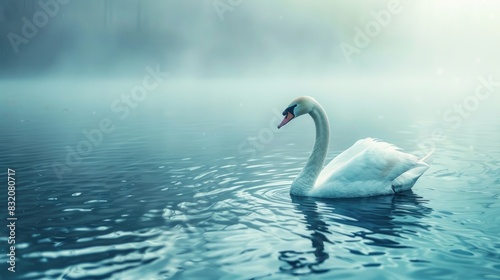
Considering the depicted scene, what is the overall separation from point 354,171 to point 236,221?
275 centimetres

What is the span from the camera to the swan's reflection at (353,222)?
7.93m

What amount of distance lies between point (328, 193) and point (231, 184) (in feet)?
9.22

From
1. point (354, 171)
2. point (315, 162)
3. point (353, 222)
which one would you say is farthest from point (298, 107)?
point (353, 222)

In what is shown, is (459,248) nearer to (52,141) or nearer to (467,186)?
(467,186)

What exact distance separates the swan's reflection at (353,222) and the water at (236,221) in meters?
0.02

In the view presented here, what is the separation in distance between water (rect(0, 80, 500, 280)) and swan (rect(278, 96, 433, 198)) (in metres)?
0.23

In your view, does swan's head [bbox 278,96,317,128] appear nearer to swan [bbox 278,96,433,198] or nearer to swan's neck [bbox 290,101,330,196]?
Answer: swan [bbox 278,96,433,198]

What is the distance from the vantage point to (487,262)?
7.46 m

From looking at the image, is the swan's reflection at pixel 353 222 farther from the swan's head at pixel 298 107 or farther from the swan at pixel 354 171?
the swan's head at pixel 298 107

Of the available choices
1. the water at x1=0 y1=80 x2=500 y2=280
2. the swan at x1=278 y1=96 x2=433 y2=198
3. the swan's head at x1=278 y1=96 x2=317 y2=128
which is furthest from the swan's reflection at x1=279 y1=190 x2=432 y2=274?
the swan's head at x1=278 y1=96 x2=317 y2=128

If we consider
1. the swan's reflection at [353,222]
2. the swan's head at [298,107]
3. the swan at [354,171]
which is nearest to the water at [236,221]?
the swan's reflection at [353,222]

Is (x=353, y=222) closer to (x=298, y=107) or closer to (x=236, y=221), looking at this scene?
(x=236, y=221)

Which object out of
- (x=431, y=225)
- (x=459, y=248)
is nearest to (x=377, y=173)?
(x=431, y=225)

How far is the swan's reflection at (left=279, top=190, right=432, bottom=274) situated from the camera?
26.0ft
